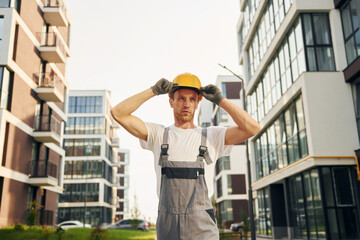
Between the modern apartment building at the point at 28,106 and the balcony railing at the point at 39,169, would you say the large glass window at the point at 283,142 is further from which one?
the balcony railing at the point at 39,169

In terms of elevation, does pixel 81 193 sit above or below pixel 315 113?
below

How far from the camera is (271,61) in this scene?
2320cm

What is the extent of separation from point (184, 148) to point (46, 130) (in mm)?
25704

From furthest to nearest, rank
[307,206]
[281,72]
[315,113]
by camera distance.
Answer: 1. [281,72]
2. [307,206]
3. [315,113]

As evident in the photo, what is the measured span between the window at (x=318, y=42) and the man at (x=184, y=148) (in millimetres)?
15587

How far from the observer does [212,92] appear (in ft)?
10.1

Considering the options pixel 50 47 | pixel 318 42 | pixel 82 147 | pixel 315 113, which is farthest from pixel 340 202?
pixel 82 147

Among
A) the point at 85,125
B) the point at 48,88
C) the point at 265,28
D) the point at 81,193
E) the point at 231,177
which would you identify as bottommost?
the point at 81,193

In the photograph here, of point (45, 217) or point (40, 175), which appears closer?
point (40, 175)

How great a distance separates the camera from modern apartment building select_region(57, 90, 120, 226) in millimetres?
61406

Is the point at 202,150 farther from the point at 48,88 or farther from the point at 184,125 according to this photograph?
the point at 48,88

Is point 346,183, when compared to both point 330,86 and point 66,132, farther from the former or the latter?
point 66,132

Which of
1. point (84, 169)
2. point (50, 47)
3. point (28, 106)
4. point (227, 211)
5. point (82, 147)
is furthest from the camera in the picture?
point (82, 147)

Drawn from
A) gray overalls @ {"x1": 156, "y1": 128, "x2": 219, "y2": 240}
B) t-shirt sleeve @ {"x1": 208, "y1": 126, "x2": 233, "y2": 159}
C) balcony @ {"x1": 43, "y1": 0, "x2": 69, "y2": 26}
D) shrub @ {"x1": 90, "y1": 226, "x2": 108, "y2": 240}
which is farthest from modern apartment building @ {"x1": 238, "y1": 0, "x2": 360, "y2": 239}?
balcony @ {"x1": 43, "y1": 0, "x2": 69, "y2": 26}
